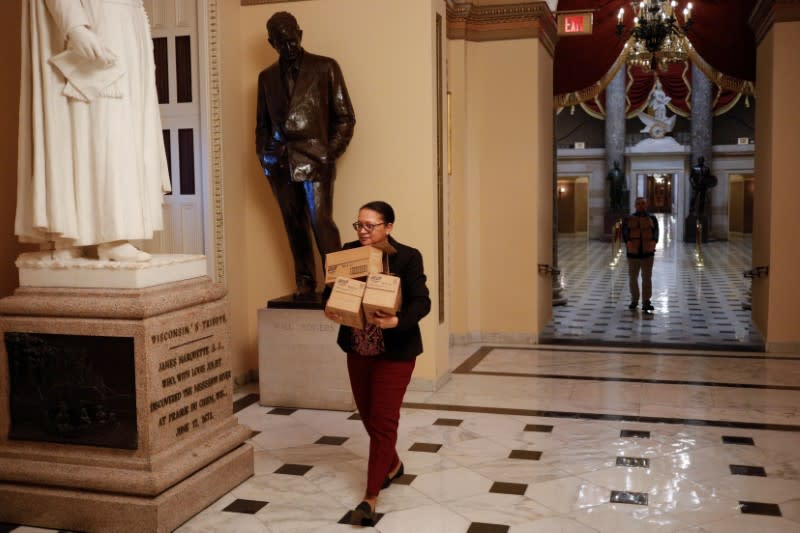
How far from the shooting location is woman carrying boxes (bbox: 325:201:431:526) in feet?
13.3

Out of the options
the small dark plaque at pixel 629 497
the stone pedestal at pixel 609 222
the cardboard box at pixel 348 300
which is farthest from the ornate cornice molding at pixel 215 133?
the stone pedestal at pixel 609 222

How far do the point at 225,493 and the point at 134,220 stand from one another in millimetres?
1619

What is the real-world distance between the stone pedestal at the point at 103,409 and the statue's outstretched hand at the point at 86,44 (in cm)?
120

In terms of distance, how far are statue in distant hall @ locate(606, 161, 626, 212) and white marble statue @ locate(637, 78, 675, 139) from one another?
2.70m

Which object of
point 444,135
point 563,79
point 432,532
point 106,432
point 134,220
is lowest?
point 432,532

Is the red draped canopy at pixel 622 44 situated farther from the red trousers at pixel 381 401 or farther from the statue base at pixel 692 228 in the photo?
the statue base at pixel 692 228

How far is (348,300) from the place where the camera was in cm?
381

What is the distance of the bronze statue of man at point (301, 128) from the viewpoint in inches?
257

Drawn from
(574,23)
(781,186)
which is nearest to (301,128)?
(574,23)

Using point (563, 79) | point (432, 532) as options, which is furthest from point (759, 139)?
point (432, 532)

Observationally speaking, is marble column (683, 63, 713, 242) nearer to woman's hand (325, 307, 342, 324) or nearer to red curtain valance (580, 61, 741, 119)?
red curtain valance (580, 61, 741, 119)

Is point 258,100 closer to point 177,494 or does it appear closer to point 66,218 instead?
point 66,218

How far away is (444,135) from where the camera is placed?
7379 millimetres

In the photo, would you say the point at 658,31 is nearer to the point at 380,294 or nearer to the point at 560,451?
the point at 560,451
